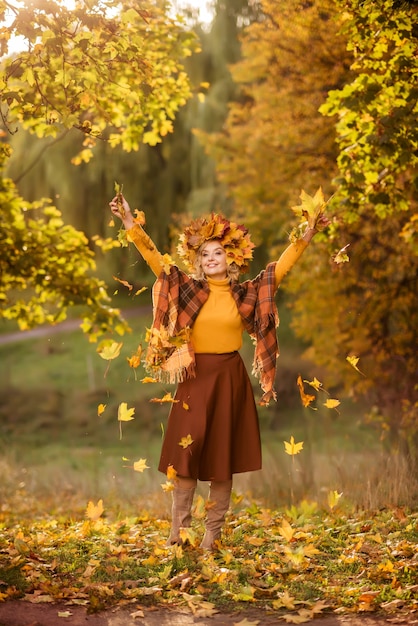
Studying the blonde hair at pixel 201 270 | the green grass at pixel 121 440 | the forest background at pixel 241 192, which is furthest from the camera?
the green grass at pixel 121 440

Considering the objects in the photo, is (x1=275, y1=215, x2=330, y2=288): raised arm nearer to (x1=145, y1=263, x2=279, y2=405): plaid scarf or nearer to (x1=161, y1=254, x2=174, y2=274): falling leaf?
(x1=145, y1=263, x2=279, y2=405): plaid scarf

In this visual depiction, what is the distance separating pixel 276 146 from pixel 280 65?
1.11 meters

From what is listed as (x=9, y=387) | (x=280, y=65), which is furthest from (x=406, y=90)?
(x=9, y=387)

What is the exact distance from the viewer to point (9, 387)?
79.0 ft

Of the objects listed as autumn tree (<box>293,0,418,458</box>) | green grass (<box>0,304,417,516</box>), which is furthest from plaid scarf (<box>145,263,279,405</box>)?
autumn tree (<box>293,0,418,458</box>)

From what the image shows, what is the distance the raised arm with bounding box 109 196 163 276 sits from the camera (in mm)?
4750

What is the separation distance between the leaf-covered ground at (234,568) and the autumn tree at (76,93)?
245 cm

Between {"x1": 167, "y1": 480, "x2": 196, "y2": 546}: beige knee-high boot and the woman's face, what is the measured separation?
1.15 metres

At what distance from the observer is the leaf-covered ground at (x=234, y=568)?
424 cm

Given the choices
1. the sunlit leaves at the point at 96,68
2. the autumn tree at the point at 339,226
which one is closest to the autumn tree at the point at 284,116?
the autumn tree at the point at 339,226

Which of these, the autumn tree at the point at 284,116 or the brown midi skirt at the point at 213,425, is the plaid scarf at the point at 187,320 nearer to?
the brown midi skirt at the point at 213,425

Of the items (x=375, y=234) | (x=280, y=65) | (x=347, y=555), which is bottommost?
(x=347, y=555)

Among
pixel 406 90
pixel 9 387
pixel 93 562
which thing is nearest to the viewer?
pixel 93 562

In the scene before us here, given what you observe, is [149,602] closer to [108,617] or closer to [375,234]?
[108,617]
